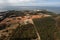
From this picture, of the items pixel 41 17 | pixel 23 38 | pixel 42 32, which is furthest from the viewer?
pixel 41 17

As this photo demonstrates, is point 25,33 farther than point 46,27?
No

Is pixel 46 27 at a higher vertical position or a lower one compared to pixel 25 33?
lower

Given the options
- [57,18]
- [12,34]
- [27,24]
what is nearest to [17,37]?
[12,34]

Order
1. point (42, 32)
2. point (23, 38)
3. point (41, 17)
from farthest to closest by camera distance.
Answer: point (41, 17) → point (42, 32) → point (23, 38)

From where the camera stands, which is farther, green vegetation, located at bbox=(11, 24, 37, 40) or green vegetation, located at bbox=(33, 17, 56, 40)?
green vegetation, located at bbox=(33, 17, 56, 40)

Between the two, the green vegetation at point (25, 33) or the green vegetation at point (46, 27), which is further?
the green vegetation at point (46, 27)

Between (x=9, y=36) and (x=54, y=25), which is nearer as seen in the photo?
(x=9, y=36)

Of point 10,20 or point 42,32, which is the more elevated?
point 10,20

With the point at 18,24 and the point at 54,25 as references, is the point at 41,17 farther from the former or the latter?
the point at 18,24
